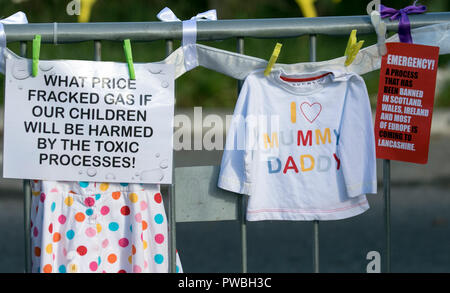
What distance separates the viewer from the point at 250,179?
9.32 ft

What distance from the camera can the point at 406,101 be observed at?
9.53 ft

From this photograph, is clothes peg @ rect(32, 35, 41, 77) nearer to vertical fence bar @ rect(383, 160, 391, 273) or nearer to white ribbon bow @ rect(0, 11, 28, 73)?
white ribbon bow @ rect(0, 11, 28, 73)

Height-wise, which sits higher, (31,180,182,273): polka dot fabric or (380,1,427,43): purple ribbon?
(380,1,427,43): purple ribbon

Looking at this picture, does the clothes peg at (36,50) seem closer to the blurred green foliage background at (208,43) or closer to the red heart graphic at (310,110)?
the red heart graphic at (310,110)

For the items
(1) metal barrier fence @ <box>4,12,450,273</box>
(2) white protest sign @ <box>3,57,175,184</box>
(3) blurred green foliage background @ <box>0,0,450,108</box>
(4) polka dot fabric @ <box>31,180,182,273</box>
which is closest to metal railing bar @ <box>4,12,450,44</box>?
(1) metal barrier fence @ <box>4,12,450,273</box>

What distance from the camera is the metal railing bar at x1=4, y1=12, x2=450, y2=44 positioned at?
2781 mm

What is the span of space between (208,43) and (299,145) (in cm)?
898

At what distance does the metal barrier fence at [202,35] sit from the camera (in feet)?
9.14

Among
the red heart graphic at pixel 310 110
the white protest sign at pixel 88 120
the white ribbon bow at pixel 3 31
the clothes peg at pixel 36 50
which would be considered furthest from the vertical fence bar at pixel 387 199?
the white ribbon bow at pixel 3 31

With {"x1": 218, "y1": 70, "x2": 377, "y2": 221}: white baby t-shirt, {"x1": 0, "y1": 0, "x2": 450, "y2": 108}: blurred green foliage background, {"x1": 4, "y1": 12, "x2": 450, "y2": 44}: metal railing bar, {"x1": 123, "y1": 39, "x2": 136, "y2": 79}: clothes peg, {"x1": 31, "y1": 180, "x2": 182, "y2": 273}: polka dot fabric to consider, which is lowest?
{"x1": 31, "y1": 180, "x2": 182, "y2": 273}: polka dot fabric

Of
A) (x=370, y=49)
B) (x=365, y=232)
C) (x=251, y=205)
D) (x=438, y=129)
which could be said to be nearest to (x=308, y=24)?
(x=370, y=49)

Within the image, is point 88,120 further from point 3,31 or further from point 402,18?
point 402,18

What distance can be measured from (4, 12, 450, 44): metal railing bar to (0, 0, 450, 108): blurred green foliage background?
6948mm
